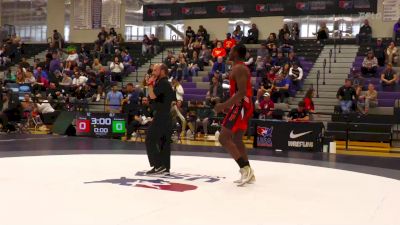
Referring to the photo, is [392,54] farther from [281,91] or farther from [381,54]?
[281,91]

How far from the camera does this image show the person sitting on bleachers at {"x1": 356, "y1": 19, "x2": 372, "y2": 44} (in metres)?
19.1

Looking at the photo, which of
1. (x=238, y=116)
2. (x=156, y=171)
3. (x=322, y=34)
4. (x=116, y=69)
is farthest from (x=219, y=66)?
(x=238, y=116)

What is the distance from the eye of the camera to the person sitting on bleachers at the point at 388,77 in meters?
15.4

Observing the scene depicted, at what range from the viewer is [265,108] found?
1409 cm

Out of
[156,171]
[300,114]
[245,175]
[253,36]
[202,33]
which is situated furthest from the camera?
[202,33]

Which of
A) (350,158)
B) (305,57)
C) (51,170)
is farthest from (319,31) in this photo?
(51,170)

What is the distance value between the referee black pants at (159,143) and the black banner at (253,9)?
47.1ft

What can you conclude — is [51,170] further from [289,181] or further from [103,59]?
[103,59]

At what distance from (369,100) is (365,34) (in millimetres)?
5428

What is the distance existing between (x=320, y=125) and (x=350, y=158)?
1.75 meters

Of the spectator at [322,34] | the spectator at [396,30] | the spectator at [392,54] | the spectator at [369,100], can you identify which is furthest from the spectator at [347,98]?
the spectator at [322,34]

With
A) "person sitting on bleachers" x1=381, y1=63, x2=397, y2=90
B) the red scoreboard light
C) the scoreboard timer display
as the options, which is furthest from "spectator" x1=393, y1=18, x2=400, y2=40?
the red scoreboard light

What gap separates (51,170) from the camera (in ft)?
22.4

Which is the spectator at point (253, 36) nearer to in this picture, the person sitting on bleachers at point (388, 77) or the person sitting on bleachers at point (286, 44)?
the person sitting on bleachers at point (286, 44)
